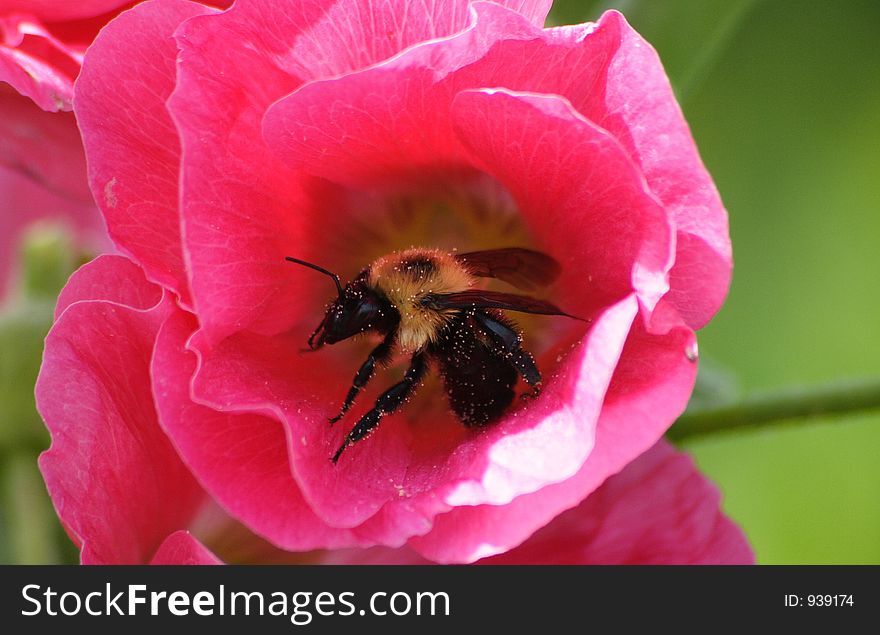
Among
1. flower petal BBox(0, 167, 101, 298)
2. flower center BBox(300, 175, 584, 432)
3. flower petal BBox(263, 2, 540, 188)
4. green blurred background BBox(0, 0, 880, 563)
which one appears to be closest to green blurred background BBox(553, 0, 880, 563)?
green blurred background BBox(0, 0, 880, 563)

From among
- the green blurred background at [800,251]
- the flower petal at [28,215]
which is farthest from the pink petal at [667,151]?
the green blurred background at [800,251]

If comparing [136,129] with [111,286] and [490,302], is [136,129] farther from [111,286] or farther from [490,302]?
[490,302]

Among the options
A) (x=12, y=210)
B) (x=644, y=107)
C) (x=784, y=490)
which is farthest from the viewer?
(x=784, y=490)

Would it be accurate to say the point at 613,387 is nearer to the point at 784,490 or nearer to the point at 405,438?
the point at 405,438

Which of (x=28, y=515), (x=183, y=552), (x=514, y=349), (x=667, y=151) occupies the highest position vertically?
(x=667, y=151)

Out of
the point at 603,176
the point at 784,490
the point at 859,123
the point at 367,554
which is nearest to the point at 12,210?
the point at 367,554

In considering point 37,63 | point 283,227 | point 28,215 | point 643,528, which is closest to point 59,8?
point 37,63

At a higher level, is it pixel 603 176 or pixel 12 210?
pixel 603 176
